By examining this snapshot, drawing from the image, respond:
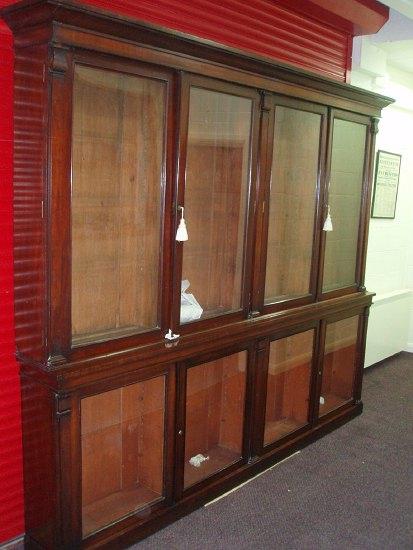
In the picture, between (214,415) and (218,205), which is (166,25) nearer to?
(218,205)

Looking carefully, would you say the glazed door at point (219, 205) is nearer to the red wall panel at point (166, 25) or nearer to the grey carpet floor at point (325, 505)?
the red wall panel at point (166, 25)

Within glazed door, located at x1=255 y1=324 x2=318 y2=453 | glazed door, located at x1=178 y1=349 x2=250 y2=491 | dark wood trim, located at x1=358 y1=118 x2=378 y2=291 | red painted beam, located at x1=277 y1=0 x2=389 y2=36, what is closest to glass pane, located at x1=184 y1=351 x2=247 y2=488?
glazed door, located at x1=178 y1=349 x2=250 y2=491

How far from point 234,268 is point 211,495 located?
123cm

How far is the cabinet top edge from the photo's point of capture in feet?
6.13

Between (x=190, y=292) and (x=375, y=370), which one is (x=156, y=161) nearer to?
(x=190, y=292)

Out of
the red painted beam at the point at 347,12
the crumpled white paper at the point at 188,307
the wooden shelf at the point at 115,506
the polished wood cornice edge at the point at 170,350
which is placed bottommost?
the wooden shelf at the point at 115,506

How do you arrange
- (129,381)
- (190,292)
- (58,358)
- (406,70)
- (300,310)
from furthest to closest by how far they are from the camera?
(406,70) → (300,310) → (190,292) → (129,381) → (58,358)

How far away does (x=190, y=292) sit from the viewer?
2.87m

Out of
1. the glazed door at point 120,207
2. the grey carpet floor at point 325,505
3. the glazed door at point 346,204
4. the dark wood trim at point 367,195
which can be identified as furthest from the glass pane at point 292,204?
the grey carpet floor at point 325,505

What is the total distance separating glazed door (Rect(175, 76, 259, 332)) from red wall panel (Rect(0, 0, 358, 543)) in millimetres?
495

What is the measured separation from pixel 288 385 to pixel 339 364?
619 millimetres

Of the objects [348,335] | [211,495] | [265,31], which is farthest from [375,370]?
[265,31]

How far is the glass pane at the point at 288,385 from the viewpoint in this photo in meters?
3.35

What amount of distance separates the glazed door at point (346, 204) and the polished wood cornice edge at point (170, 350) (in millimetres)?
213
